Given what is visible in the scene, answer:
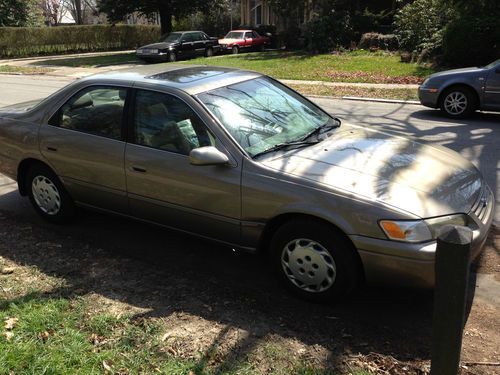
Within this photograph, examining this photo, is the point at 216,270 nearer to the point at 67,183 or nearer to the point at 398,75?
the point at 67,183

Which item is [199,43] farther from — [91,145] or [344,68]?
[91,145]

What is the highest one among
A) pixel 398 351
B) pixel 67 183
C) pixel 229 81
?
pixel 229 81

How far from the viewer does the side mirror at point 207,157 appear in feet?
12.1

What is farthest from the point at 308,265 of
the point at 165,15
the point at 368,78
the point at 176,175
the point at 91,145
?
the point at 165,15

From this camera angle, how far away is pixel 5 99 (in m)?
14.1

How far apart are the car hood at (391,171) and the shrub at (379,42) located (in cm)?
2165

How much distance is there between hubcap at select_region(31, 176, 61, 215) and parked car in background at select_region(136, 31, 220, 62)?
22.2 metres

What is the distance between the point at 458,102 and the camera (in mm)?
10242

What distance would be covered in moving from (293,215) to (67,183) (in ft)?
7.81

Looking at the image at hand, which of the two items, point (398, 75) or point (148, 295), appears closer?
point (148, 295)

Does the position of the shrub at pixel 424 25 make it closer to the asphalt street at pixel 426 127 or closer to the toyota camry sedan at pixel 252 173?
the asphalt street at pixel 426 127

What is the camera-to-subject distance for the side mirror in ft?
12.1

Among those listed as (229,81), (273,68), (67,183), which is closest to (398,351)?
(229,81)

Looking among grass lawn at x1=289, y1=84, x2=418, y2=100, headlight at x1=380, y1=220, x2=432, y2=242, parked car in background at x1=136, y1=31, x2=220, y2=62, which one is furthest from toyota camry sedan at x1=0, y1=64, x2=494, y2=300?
parked car in background at x1=136, y1=31, x2=220, y2=62
